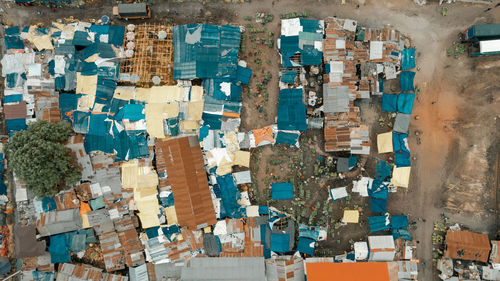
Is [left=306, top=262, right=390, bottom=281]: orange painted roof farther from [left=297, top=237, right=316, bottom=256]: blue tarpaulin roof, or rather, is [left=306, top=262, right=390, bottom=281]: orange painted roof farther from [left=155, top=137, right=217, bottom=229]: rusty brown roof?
[left=155, top=137, right=217, bottom=229]: rusty brown roof

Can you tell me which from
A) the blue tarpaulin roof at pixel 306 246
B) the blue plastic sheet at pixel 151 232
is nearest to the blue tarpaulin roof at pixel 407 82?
the blue tarpaulin roof at pixel 306 246

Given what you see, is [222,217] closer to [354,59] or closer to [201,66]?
[201,66]

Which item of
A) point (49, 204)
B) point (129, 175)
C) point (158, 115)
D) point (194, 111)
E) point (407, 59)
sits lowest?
point (49, 204)

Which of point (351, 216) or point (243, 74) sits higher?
point (243, 74)

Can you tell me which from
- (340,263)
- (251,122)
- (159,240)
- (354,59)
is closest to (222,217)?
(159,240)

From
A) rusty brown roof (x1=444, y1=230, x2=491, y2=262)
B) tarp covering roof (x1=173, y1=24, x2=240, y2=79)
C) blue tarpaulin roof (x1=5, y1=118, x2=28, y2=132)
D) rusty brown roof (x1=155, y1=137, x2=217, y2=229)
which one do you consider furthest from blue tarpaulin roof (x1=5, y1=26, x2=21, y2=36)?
rusty brown roof (x1=444, y1=230, x2=491, y2=262)

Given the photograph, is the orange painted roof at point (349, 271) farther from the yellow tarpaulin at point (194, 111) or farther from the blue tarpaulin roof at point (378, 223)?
the yellow tarpaulin at point (194, 111)

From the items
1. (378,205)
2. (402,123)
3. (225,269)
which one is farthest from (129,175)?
(402,123)

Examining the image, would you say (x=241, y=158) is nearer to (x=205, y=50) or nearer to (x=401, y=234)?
(x=205, y=50)
